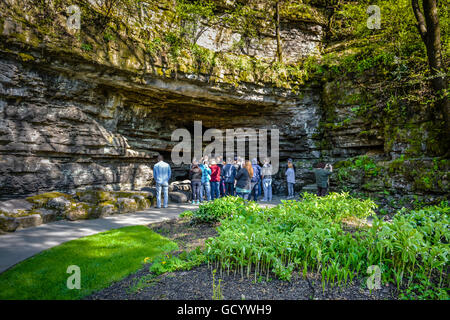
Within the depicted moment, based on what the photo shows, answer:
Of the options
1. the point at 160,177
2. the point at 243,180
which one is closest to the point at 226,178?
the point at 243,180

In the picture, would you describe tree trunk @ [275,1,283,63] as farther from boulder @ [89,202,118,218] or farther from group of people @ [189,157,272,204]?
boulder @ [89,202,118,218]

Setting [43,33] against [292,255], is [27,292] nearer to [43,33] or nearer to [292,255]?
[292,255]

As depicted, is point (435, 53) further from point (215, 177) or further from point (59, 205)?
point (59, 205)

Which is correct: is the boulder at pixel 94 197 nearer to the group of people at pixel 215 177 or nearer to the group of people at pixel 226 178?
the group of people at pixel 226 178

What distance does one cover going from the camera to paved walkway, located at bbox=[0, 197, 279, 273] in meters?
3.93

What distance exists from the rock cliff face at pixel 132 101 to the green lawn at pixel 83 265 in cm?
593

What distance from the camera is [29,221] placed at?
5.64 meters

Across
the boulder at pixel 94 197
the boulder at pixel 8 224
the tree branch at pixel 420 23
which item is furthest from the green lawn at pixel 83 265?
the tree branch at pixel 420 23

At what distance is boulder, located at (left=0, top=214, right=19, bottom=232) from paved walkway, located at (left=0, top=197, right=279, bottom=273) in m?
0.17

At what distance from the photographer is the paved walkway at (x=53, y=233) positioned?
3.93 m

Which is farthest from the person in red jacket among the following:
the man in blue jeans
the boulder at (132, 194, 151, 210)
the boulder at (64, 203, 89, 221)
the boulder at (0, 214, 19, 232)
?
the boulder at (0, 214, 19, 232)

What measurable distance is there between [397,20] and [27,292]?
48.1 ft

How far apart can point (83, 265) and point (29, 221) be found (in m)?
3.45
